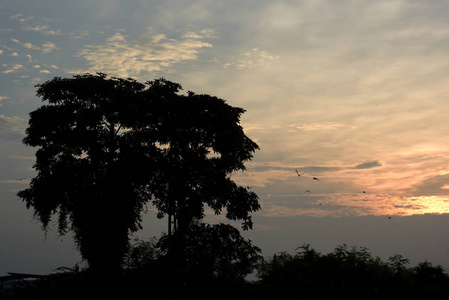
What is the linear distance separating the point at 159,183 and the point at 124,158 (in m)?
3.88

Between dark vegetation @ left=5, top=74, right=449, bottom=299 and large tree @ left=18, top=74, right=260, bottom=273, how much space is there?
88 mm

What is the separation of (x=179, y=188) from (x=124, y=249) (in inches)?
449

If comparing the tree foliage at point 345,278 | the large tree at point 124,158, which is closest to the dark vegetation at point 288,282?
the tree foliage at point 345,278

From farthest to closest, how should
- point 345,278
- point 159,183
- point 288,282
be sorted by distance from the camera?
point 159,183, point 345,278, point 288,282

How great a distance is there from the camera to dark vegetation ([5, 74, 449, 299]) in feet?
64.1

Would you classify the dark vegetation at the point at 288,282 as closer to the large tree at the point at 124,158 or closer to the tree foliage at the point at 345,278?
the tree foliage at the point at 345,278

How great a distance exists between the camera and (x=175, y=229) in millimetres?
35719

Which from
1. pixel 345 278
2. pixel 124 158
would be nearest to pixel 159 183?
pixel 124 158

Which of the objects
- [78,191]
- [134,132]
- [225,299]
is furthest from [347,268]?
[78,191]

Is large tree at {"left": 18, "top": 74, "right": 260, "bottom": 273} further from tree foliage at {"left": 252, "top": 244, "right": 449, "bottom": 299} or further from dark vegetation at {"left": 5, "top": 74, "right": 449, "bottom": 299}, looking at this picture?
tree foliage at {"left": 252, "top": 244, "right": 449, "bottom": 299}

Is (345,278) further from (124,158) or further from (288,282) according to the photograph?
(124,158)

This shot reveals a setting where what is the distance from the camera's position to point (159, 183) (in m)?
37.2

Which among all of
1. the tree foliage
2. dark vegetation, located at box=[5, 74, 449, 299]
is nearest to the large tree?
dark vegetation, located at box=[5, 74, 449, 299]

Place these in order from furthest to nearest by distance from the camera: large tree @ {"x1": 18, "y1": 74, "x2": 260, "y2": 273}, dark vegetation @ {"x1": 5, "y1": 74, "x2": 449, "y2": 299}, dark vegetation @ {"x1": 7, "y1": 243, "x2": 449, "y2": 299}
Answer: large tree @ {"x1": 18, "y1": 74, "x2": 260, "y2": 273} → dark vegetation @ {"x1": 5, "y1": 74, "x2": 449, "y2": 299} → dark vegetation @ {"x1": 7, "y1": 243, "x2": 449, "y2": 299}
